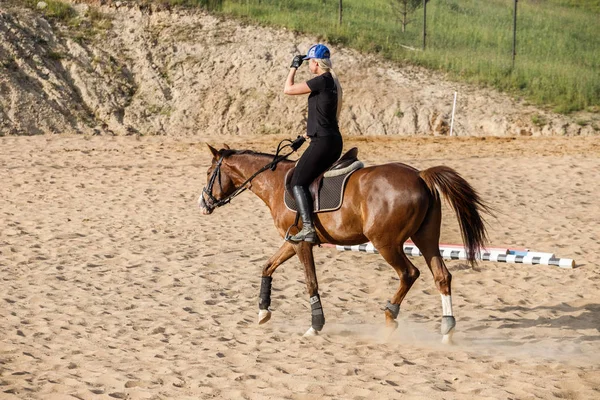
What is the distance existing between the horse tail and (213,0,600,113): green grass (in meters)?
16.5

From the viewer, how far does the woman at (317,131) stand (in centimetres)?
927

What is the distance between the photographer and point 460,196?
909 cm

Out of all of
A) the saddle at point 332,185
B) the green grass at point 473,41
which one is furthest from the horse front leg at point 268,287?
the green grass at point 473,41

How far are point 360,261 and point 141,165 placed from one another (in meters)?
8.09

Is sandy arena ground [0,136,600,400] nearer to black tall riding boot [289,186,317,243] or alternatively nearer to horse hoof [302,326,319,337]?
horse hoof [302,326,319,337]

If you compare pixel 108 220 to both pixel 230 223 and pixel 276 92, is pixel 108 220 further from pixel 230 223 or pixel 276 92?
pixel 276 92

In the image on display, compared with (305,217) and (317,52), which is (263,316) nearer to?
(305,217)

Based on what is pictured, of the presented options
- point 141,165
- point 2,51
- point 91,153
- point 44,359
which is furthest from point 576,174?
point 2,51

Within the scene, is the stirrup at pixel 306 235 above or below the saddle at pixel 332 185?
below

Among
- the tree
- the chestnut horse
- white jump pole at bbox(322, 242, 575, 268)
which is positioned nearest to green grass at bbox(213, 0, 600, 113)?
the tree

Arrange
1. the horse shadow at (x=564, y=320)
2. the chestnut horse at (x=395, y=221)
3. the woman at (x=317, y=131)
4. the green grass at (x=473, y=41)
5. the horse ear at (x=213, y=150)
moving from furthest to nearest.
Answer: the green grass at (x=473, y=41), the horse ear at (x=213, y=150), the horse shadow at (x=564, y=320), the woman at (x=317, y=131), the chestnut horse at (x=395, y=221)

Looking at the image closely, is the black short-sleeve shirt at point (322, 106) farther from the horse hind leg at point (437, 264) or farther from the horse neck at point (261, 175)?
the horse hind leg at point (437, 264)

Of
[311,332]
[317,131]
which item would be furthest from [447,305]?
[317,131]

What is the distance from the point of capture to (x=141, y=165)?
19.3 metres
